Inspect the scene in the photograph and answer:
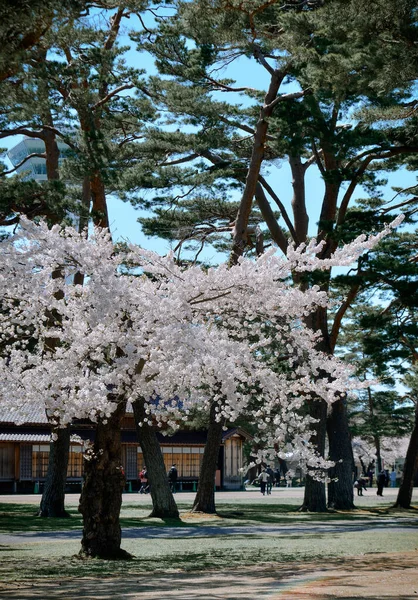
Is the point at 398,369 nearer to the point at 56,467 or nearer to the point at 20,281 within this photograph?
the point at 56,467

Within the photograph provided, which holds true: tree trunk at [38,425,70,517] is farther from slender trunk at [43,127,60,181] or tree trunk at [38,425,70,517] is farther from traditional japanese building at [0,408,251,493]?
traditional japanese building at [0,408,251,493]

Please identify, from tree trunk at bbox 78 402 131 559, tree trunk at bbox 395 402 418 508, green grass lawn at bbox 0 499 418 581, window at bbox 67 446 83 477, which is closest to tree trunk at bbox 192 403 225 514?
green grass lawn at bbox 0 499 418 581

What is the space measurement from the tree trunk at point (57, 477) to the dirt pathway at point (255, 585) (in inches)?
459

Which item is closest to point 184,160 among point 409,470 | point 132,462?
point 409,470

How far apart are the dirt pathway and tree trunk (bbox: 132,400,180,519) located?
10891mm

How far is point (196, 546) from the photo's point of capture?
15.3 metres

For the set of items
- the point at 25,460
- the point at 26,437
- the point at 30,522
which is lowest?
the point at 30,522

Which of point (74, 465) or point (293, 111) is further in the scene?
point (74, 465)

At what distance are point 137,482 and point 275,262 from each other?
33738 mm

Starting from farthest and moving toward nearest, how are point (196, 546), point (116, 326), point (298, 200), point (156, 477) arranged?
point (298, 200)
point (156, 477)
point (196, 546)
point (116, 326)

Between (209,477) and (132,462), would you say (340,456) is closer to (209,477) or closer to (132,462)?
(209,477)

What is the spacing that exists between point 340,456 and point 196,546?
40.1 feet

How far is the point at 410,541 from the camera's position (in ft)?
52.2

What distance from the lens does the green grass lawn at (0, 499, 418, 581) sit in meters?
11.9
